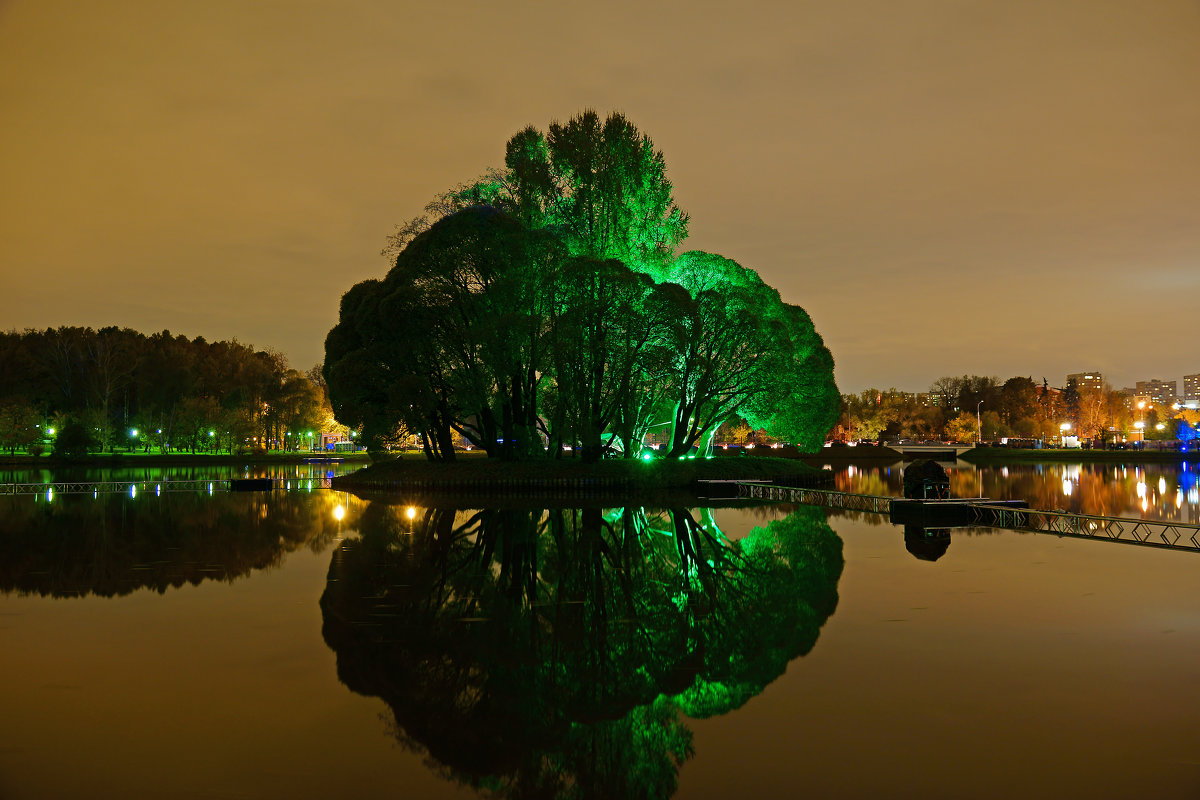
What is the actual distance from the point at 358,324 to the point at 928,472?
27.6 meters

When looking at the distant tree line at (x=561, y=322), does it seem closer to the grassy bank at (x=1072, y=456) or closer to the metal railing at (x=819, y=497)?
the metal railing at (x=819, y=497)

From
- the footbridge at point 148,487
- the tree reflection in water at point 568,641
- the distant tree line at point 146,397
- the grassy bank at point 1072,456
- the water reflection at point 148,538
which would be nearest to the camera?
the tree reflection in water at point 568,641

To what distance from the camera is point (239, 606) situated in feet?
42.2

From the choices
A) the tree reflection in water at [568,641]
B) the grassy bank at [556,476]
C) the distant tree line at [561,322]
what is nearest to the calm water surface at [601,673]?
the tree reflection in water at [568,641]

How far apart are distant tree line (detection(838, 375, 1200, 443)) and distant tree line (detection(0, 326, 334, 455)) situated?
76.9m

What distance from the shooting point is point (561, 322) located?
36.2m

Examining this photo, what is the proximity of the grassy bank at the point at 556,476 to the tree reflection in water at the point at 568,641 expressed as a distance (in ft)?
53.9

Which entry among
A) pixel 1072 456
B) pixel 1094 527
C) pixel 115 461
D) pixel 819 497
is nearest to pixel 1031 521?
pixel 1094 527

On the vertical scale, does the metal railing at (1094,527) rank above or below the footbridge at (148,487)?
below

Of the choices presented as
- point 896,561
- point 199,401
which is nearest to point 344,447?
point 199,401

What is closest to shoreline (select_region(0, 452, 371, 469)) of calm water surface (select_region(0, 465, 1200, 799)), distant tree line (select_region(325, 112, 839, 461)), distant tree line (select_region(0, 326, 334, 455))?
distant tree line (select_region(0, 326, 334, 455))

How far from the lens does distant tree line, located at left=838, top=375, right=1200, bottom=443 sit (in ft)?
397

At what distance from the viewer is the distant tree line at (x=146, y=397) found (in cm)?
8719

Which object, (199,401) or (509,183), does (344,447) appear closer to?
(199,401)
